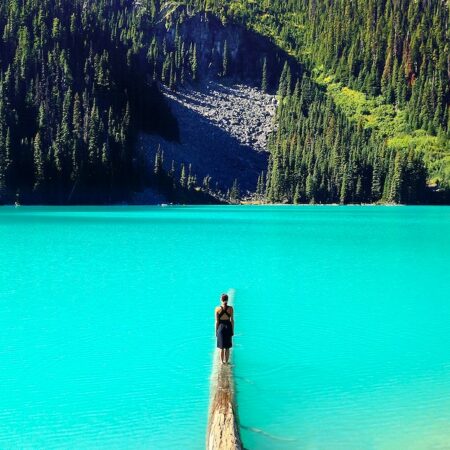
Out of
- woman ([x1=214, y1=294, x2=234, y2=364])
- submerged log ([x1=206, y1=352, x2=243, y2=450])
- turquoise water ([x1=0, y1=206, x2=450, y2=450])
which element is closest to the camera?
submerged log ([x1=206, y1=352, x2=243, y2=450])

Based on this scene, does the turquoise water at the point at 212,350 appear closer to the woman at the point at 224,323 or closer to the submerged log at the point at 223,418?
the submerged log at the point at 223,418

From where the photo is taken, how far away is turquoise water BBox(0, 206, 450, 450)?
48.8 feet

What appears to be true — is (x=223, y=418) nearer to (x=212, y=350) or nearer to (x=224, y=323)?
(x=224, y=323)

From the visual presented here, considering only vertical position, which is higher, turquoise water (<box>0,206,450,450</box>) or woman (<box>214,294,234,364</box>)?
woman (<box>214,294,234,364</box>)

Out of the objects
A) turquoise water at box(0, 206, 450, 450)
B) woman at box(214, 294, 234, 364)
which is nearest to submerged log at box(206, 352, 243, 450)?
turquoise water at box(0, 206, 450, 450)

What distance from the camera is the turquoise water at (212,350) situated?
14.9 m

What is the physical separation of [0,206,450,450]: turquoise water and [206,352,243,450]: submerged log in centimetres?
60

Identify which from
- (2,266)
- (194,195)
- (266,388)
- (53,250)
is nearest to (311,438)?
(266,388)

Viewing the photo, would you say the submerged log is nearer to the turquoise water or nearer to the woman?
the turquoise water

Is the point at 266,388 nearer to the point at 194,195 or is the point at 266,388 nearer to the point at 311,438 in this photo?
the point at 311,438

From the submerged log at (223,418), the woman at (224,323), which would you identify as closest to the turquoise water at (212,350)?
the submerged log at (223,418)

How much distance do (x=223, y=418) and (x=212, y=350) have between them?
8.19 m

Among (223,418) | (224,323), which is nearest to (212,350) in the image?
(224,323)

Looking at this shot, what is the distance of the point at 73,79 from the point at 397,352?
181776 millimetres
